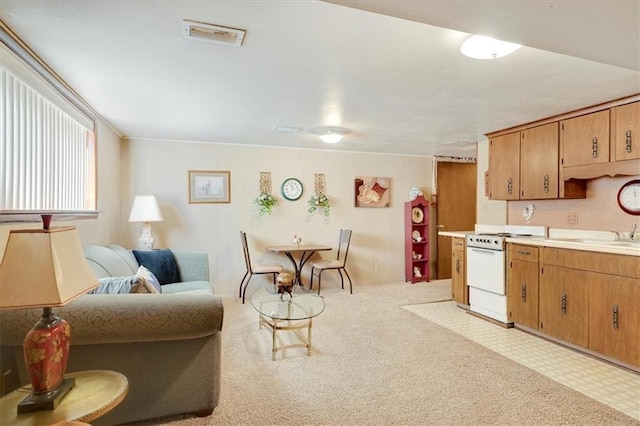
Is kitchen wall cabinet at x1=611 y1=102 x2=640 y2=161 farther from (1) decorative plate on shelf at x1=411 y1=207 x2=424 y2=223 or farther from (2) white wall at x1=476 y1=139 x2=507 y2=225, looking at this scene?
(1) decorative plate on shelf at x1=411 y1=207 x2=424 y2=223

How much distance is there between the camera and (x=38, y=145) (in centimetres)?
227

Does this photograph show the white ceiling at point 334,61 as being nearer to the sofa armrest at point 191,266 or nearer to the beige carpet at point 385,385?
the sofa armrest at point 191,266

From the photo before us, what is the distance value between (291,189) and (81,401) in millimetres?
4031

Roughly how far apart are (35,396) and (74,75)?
6.91 ft

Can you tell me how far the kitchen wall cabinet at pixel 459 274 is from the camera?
4.12 meters

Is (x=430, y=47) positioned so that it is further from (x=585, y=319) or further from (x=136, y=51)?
(x=585, y=319)

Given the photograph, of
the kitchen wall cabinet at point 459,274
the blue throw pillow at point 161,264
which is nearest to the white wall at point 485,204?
the kitchen wall cabinet at point 459,274

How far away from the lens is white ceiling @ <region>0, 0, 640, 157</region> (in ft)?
4.80

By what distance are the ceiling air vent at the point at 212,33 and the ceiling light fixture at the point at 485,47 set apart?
4.08 feet

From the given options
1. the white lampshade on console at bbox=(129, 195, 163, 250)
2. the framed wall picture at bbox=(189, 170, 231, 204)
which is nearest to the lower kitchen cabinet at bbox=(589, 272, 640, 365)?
the framed wall picture at bbox=(189, 170, 231, 204)

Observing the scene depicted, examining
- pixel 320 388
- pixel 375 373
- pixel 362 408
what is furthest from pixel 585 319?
pixel 320 388

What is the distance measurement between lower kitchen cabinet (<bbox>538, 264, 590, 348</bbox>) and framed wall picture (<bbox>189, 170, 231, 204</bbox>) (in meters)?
3.95

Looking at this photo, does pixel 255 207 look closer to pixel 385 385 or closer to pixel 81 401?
pixel 385 385

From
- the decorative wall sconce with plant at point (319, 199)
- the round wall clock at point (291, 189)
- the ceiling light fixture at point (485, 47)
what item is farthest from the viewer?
the decorative wall sconce with plant at point (319, 199)
